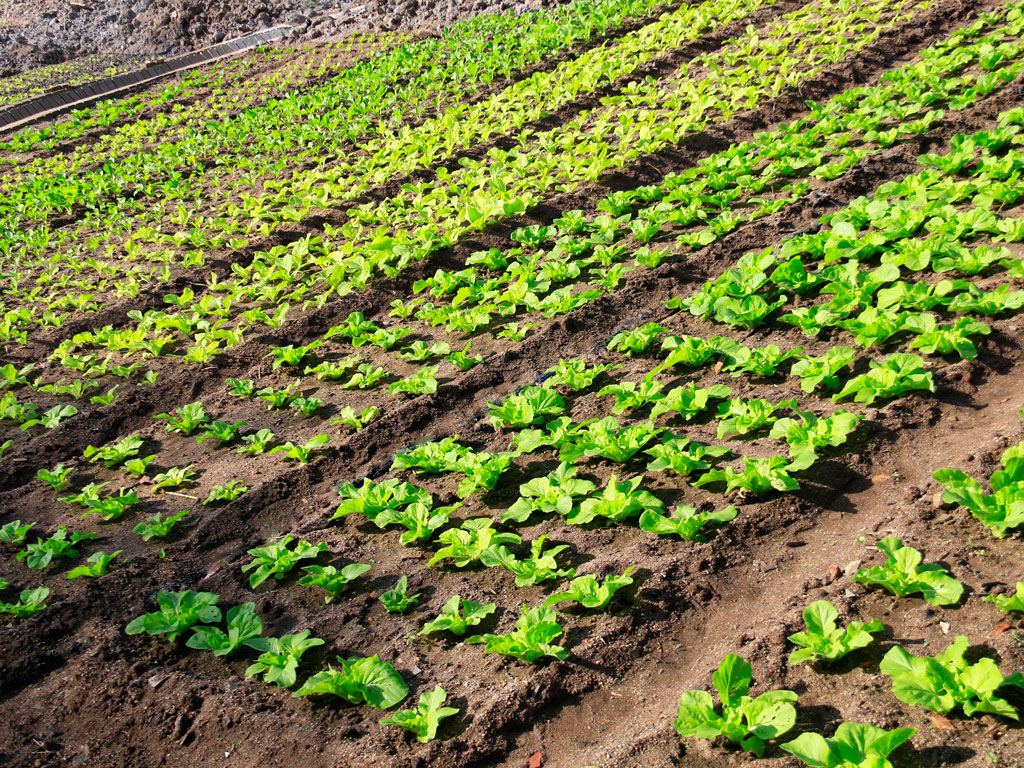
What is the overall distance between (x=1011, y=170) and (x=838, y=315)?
2.02 m

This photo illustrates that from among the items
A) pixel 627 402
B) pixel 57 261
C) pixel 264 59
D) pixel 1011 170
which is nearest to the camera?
pixel 627 402

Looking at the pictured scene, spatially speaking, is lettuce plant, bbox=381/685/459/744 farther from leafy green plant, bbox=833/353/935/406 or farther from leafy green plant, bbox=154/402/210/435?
leafy green plant, bbox=154/402/210/435

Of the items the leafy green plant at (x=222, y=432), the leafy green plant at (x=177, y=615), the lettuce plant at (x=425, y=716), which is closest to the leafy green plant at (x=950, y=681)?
the lettuce plant at (x=425, y=716)

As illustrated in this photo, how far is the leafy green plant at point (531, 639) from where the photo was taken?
2.49 m

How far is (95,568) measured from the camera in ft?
10.5

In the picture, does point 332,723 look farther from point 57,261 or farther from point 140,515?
point 57,261

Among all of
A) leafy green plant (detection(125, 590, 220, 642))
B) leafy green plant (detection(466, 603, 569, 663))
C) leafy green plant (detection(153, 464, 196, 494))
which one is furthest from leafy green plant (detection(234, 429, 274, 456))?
leafy green plant (detection(466, 603, 569, 663))

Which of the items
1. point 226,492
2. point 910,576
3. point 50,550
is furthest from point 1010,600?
point 50,550

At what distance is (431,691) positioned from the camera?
2.54 meters

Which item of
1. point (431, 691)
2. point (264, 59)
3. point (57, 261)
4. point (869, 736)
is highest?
point (264, 59)

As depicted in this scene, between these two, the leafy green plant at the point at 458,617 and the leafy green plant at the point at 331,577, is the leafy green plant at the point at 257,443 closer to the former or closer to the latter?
the leafy green plant at the point at 331,577

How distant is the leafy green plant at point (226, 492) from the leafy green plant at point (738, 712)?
2.46 m

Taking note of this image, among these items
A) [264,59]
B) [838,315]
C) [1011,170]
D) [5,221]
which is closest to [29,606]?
[838,315]

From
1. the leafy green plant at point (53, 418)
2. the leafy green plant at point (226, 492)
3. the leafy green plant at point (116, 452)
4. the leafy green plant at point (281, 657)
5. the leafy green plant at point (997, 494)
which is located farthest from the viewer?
the leafy green plant at point (53, 418)
